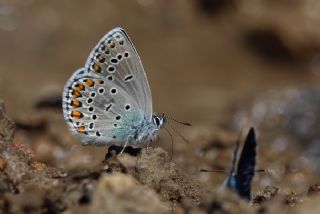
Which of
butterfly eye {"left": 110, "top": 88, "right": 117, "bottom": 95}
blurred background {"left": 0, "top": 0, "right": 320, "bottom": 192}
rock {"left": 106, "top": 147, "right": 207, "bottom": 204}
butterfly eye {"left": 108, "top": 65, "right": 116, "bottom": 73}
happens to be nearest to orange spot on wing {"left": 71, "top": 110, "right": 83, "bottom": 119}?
butterfly eye {"left": 110, "top": 88, "right": 117, "bottom": 95}

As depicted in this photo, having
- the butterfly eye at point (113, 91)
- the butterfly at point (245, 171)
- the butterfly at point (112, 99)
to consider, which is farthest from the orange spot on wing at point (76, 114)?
the butterfly at point (245, 171)

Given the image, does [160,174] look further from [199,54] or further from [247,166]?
[199,54]

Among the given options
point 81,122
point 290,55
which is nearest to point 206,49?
point 290,55

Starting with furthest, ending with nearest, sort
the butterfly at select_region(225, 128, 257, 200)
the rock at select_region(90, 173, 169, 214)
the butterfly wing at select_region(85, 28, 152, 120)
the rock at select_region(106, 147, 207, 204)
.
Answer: the butterfly wing at select_region(85, 28, 152, 120) → the rock at select_region(106, 147, 207, 204) → the butterfly at select_region(225, 128, 257, 200) → the rock at select_region(90, 173, 169, 214)

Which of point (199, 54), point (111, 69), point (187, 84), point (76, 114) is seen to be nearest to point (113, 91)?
point (111, 69)

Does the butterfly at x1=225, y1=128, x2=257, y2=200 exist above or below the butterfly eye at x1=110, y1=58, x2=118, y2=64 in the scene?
above

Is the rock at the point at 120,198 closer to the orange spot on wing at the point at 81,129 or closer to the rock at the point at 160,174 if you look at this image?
the rock at the point at 160,174

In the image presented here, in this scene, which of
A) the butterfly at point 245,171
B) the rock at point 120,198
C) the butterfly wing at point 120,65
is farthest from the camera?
the butterfly wing at point 120,65

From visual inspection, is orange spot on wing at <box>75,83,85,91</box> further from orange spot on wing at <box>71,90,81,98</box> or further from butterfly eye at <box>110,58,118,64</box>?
butterfly eye at <box>110,58,118,64</box>
